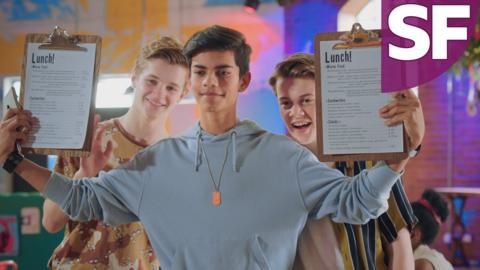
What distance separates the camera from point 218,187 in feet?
4.75

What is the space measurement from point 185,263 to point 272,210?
25cm

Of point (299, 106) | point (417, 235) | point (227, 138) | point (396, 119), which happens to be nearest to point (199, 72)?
point (227, 138)

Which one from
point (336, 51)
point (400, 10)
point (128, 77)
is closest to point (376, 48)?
point (336, 51)

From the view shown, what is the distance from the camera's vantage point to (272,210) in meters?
1.42

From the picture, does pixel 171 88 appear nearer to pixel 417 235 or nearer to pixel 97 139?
pixel 97 139

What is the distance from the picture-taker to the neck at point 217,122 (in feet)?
4.97

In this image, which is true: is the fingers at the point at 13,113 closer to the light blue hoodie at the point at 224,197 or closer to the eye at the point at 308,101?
the light blue hoodie at the point at 224,197

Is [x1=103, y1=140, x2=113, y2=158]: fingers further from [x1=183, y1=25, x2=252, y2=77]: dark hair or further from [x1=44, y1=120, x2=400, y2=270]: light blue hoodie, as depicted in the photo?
[x1=183, y1=25, x2=252, y2=77]: dark hair

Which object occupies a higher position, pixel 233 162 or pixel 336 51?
pixel 336 51

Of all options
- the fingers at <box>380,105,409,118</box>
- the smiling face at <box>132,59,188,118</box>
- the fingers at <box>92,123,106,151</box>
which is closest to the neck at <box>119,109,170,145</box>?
the smiling face at <box>132,59,188,118</box>

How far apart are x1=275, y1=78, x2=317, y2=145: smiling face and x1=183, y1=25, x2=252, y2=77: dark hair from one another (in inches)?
4.9

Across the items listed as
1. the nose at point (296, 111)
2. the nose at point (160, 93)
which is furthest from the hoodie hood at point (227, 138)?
the nose at point (160, 93)

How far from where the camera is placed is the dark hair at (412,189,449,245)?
7.79 ft

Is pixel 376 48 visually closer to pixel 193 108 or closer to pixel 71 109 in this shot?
pixel 71 109
